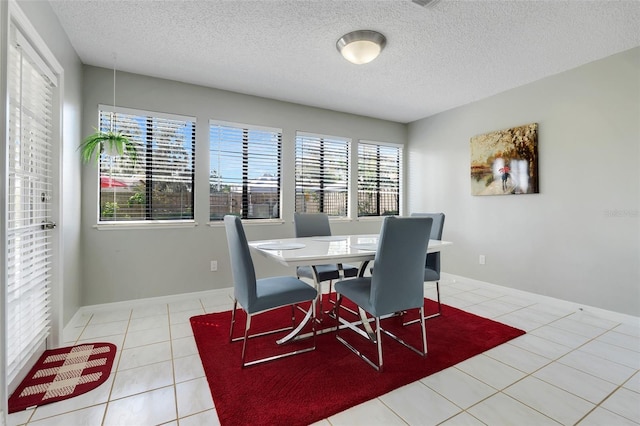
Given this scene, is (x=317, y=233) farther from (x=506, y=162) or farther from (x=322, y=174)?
(x=506, y=162)

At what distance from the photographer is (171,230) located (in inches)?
130

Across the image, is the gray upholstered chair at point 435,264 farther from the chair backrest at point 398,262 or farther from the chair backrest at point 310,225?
the chair backrest at point 310,225

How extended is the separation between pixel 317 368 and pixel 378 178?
3522 millimetres

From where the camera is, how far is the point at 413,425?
4.77 feet

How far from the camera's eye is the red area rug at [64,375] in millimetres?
1630

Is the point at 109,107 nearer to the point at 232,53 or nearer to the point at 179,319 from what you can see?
the point at 232,53

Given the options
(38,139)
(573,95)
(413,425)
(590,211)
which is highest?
(573,95)

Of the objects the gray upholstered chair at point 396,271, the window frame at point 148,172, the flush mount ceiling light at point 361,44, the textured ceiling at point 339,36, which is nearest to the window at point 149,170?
the window frame at point 148,172

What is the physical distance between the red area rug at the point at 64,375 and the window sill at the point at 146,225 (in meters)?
1.20

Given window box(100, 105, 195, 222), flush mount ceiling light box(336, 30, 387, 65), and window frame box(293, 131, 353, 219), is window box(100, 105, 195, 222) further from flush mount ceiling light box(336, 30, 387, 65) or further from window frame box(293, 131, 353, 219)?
flush mount ceiling light box(336, 30, 387, 65)

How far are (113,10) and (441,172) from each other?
13.7ft

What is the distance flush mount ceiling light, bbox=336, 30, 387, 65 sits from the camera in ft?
7.80

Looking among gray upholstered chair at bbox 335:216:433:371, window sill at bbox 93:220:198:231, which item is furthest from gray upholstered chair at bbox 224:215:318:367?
window sill at bbox 93:220:198:231

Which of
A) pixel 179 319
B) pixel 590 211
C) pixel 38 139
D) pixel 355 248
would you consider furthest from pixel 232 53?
pixel 590 211
